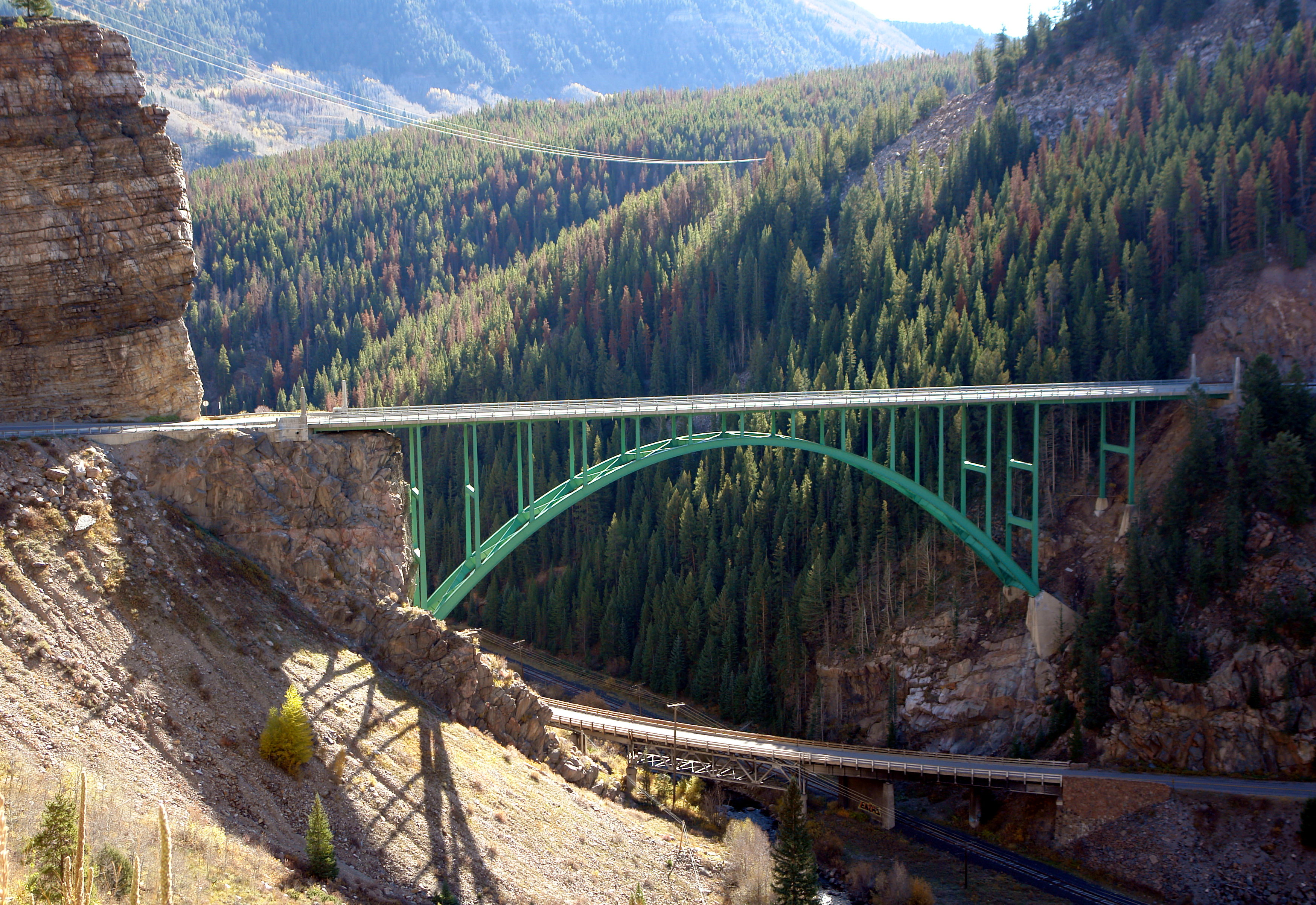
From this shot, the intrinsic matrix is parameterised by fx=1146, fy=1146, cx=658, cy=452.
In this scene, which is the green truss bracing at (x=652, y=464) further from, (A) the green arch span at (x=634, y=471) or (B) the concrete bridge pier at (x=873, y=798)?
(B) the concrete bridge pier at (x=873, y=798)

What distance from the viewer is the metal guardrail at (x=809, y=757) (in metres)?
48.6

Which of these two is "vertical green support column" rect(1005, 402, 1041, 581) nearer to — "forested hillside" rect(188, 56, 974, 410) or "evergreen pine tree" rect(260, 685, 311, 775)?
"evergreen pine tree" rect(260, 685, 311, 775)

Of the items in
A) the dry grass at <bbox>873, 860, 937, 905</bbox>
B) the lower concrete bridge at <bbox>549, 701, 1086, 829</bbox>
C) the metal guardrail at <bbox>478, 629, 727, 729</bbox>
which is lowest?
the dry grass at <bbox>873, 860, 937, 905</bbox>

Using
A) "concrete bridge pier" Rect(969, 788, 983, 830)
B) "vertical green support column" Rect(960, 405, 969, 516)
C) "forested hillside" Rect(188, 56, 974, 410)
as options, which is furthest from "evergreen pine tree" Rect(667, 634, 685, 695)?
"forested hillside" Rect(188, 56, 974, 410)

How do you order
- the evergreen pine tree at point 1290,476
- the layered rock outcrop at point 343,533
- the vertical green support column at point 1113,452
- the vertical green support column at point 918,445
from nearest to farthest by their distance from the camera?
the layered rock outcrop at point 343,533
the evergreen pine tree at point 1290,476
the vertical green support column at point 1113,452
the vertical green support column at point 918,445

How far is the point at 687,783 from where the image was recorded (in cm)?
4894

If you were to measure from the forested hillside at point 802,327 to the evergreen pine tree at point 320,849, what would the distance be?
37.2 metres

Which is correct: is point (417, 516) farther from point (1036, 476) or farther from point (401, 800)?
point (1036, 476)

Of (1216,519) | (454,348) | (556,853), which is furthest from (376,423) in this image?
(454,348)

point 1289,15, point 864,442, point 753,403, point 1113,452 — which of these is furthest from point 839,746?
point 1289,15

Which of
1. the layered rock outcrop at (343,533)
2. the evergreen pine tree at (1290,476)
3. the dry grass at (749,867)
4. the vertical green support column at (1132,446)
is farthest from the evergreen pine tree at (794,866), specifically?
the evergreen pine tree at (1290,476)

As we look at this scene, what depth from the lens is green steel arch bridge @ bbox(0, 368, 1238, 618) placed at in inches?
1682

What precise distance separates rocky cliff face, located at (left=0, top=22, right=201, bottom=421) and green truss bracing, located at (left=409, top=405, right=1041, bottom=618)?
33.4 ft

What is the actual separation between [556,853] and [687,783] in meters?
12.7
